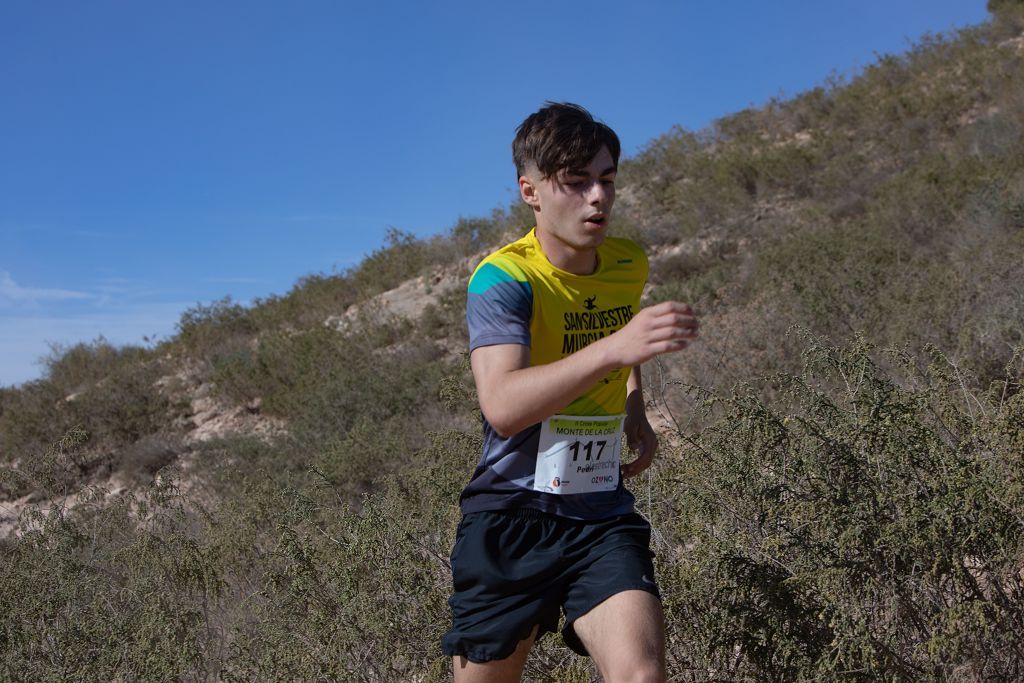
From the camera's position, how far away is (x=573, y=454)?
2199mm

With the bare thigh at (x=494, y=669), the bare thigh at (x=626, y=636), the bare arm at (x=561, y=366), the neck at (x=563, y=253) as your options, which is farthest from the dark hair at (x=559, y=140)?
the bare thigh at (x=494, y=669)

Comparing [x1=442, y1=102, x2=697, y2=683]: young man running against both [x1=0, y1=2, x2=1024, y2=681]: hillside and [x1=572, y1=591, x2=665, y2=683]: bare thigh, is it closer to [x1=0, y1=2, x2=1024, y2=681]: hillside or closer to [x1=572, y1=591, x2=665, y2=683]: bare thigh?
[x1=572, y1=591, x2=665, y2=683]: bare thigh

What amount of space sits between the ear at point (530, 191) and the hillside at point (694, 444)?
112 centimetres

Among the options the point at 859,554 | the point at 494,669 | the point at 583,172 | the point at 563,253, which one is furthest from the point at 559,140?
the point at 859,554

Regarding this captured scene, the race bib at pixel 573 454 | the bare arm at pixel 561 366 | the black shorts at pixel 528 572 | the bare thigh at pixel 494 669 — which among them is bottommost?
the bare thigh at pixel 494 669

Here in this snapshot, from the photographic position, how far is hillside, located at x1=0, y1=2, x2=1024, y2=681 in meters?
2.71

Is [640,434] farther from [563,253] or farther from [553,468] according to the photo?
[563,253]

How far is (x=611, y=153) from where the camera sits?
2.27 metres

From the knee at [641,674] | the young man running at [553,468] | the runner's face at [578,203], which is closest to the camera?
the knee at [641,674]

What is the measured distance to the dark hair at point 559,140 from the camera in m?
2.18

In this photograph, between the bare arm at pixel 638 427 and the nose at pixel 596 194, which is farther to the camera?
the bare arm at pixel 638 427

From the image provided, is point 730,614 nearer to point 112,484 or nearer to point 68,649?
point 68,649

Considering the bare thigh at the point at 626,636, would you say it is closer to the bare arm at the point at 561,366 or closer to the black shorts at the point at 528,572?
the black shorts at the point at 528,572

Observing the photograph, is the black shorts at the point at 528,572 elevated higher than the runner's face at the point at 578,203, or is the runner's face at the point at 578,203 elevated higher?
the runner's face at the point at 578,203
